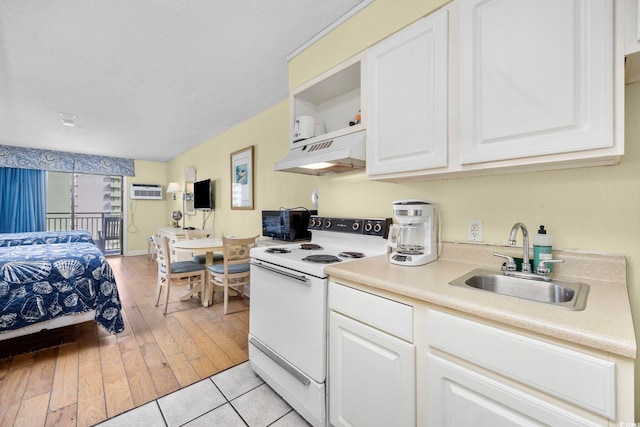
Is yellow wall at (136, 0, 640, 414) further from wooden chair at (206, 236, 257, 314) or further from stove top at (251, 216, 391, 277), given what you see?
wooden chair at (206, 236, 257, 314)

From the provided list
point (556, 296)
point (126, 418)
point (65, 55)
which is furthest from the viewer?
point (65, 55)

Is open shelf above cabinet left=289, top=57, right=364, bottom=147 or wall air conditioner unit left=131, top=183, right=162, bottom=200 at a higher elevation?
open shelf above cabinet left=289, top=57, right=364, bottom=147

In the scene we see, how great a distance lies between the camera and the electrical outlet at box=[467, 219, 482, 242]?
1.42 metres

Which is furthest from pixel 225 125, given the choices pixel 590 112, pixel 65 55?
pixel 590 112

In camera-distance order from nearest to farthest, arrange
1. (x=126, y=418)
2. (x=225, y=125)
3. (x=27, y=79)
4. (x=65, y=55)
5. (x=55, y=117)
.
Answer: (x=126, y=418) < (x=65, y=55) < (x=27, y=79) < (x=55, y=117) < (x=225, y=125)

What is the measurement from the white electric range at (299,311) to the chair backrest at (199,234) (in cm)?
293

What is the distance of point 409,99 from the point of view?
1.37 meters

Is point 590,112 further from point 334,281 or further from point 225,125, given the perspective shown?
point 225,125

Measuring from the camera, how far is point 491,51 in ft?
3.59

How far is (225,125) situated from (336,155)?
2.92m

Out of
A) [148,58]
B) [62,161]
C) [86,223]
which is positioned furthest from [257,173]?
[86,223]

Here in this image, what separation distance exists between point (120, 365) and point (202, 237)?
2.67 metres

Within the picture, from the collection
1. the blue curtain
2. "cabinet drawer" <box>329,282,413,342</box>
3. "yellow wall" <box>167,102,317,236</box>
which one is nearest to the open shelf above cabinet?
"yellow wall" <box>167,102,317,236</box>

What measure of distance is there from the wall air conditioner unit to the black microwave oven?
16.9 ft
